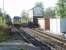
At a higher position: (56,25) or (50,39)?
(56,25)

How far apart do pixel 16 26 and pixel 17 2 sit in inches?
10.0

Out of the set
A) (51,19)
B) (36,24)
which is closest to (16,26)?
(36,24)

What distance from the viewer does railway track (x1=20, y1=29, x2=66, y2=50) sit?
7.70 feet

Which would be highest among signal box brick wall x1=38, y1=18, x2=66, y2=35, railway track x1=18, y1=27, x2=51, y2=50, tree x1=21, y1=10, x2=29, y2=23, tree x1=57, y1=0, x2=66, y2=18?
tree x1=57, y1=0, x2=66, y2=18

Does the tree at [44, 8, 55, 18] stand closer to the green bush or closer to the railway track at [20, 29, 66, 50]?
the railway track at [20, 29, 66, 50]

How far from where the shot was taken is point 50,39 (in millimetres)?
2377

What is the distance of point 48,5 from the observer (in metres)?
2.43

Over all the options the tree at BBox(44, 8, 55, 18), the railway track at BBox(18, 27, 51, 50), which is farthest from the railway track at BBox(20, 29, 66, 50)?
the tree at BBox(44, 8, 55, 18)

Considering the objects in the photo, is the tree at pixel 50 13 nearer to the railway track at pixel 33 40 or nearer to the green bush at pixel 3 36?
the railway track at pixel 33 40

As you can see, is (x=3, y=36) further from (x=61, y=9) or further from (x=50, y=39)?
(x=61, y=9)

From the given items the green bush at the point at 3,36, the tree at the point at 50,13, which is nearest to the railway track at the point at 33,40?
the green bush at the point at 3,36

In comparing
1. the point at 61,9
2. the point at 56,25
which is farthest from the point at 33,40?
the point at 61,9

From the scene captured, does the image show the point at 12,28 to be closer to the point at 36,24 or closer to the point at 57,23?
the point at 36,24

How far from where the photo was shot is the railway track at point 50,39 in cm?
235
